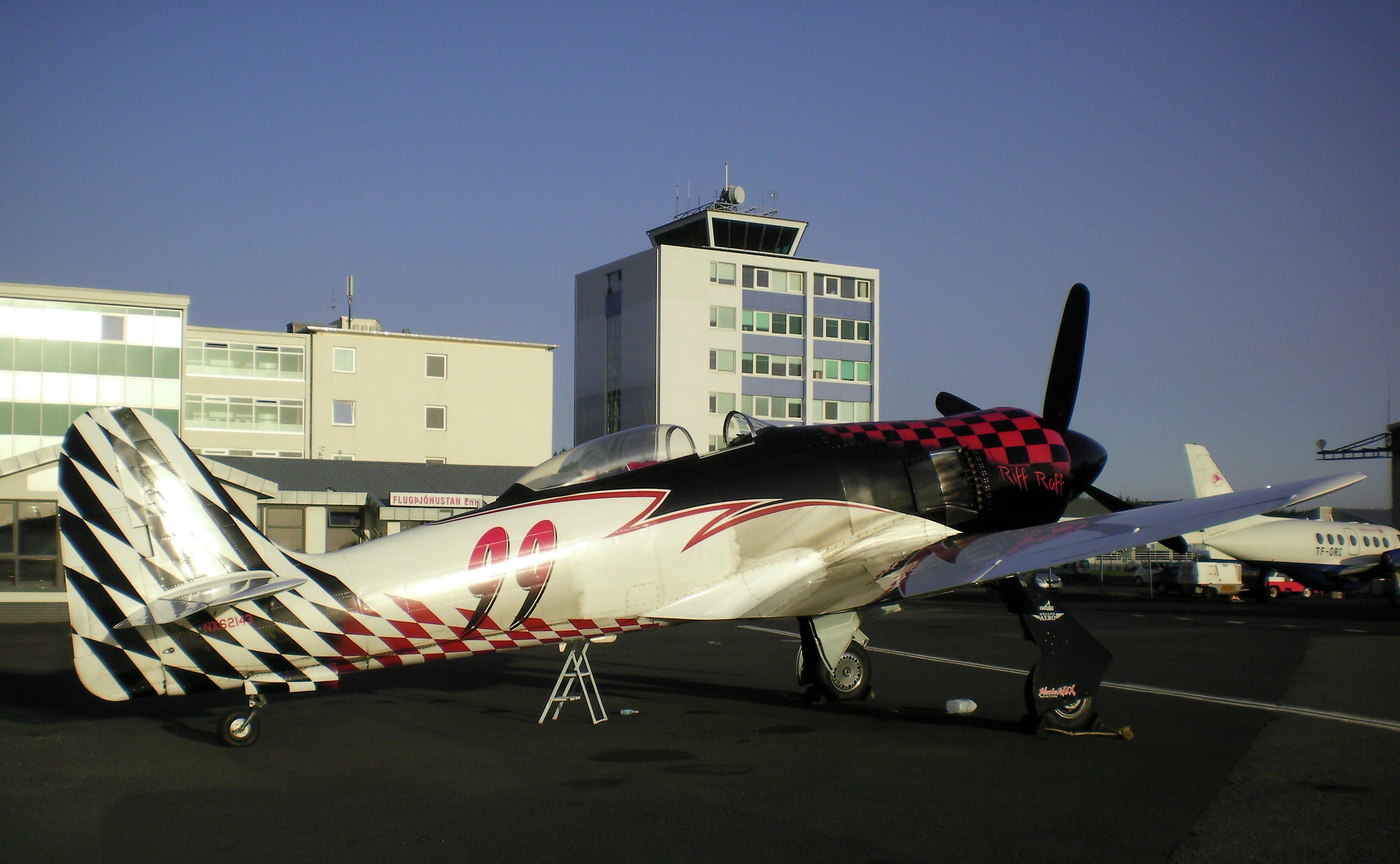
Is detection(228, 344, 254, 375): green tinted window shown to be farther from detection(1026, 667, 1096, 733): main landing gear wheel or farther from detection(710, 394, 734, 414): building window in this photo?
detection(1026, 667, 1096, 733): main landing gear wheel

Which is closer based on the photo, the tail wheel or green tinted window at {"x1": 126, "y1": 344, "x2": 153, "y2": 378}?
the tail wheel

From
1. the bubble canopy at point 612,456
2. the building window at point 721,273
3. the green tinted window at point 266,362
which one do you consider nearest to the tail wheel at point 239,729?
the bubble canopy at point 612,456

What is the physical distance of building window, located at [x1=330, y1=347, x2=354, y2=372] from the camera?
184 ft

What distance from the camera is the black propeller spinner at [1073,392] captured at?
1175 centimetres

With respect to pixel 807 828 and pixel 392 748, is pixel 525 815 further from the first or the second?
pixel 392 748

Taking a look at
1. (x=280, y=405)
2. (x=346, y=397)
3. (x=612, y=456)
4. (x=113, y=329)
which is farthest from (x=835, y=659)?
(x=280, y=405)

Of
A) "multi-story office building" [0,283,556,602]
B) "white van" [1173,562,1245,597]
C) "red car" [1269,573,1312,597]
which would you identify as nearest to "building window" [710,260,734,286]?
"multi-story office building" [0,283,556,602]

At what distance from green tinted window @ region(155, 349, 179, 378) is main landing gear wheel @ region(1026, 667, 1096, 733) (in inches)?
1635

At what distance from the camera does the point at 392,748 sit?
9.38 metres

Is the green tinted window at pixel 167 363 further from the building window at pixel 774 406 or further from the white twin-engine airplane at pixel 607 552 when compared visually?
the white twin-engine airplane at pixel 607 552

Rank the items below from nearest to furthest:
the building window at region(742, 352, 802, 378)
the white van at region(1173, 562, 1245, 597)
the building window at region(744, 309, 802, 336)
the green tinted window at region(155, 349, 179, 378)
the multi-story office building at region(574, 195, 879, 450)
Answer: the white van at region(1173, 562, 1245, 597) < the green tinted window at region(155, 349, 179, 378) < the multi-story office building at region(574, 195, 879, 450) < the building window at region(744, 309, 802, 336) < the building window at region(742, 352, 802, 378)

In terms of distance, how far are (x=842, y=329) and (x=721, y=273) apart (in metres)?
9.72

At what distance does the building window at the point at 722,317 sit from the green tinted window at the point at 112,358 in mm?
35437

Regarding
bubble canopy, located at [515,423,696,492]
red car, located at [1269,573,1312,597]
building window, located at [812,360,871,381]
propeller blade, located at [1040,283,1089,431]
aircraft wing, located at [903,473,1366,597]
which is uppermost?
building window, located at [812,360,871,381]
